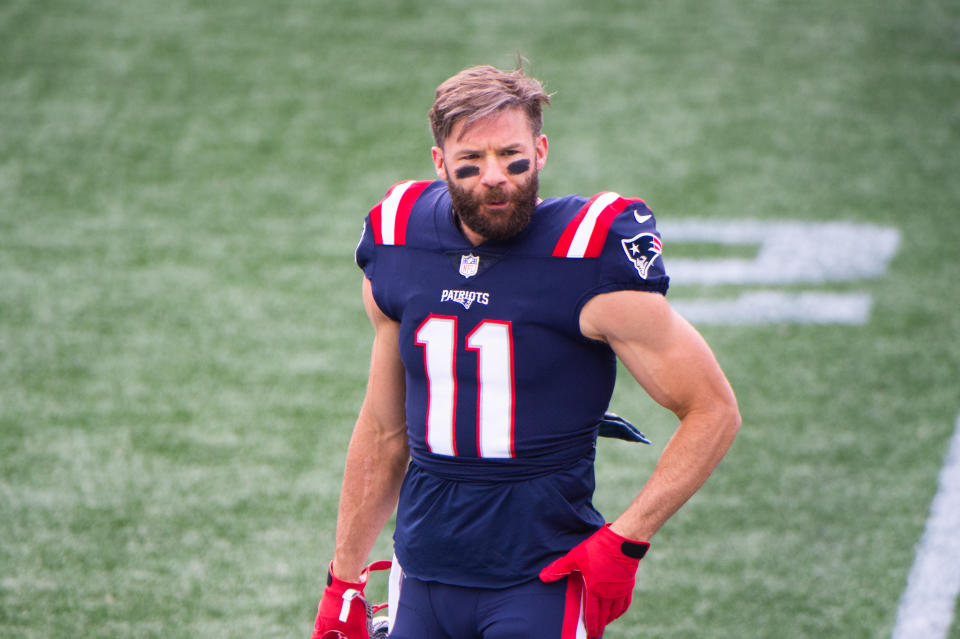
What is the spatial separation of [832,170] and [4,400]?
538cm

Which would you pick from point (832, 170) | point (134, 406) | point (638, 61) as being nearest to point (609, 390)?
point (134, 406)

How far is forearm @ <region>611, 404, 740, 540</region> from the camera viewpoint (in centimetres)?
236

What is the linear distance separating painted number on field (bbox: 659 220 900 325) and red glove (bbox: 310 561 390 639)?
144 inches

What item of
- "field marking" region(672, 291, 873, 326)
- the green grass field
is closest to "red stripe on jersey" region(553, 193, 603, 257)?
the green grass field

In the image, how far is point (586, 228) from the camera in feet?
7.89

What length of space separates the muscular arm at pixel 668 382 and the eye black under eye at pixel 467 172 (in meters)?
0.39

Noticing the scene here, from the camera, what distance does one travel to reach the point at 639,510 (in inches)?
93.1

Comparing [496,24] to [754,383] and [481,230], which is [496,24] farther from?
[481,230]

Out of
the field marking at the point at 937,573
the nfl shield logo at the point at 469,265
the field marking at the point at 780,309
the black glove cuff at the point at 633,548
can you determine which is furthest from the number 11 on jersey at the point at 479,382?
the field marking at the point at 780,309

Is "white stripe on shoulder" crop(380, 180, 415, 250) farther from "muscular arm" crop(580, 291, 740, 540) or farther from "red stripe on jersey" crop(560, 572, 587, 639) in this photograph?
"red stripe on jersey" crop(560, 572, 587, 639)

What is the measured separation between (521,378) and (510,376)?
1.0 inches

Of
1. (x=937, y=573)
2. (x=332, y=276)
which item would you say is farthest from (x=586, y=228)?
(x=332, y=276)

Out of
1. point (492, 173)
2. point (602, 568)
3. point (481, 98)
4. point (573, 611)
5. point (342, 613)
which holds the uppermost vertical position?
point (481, 98)

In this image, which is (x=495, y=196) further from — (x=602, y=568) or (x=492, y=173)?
(x=602, y=568)
